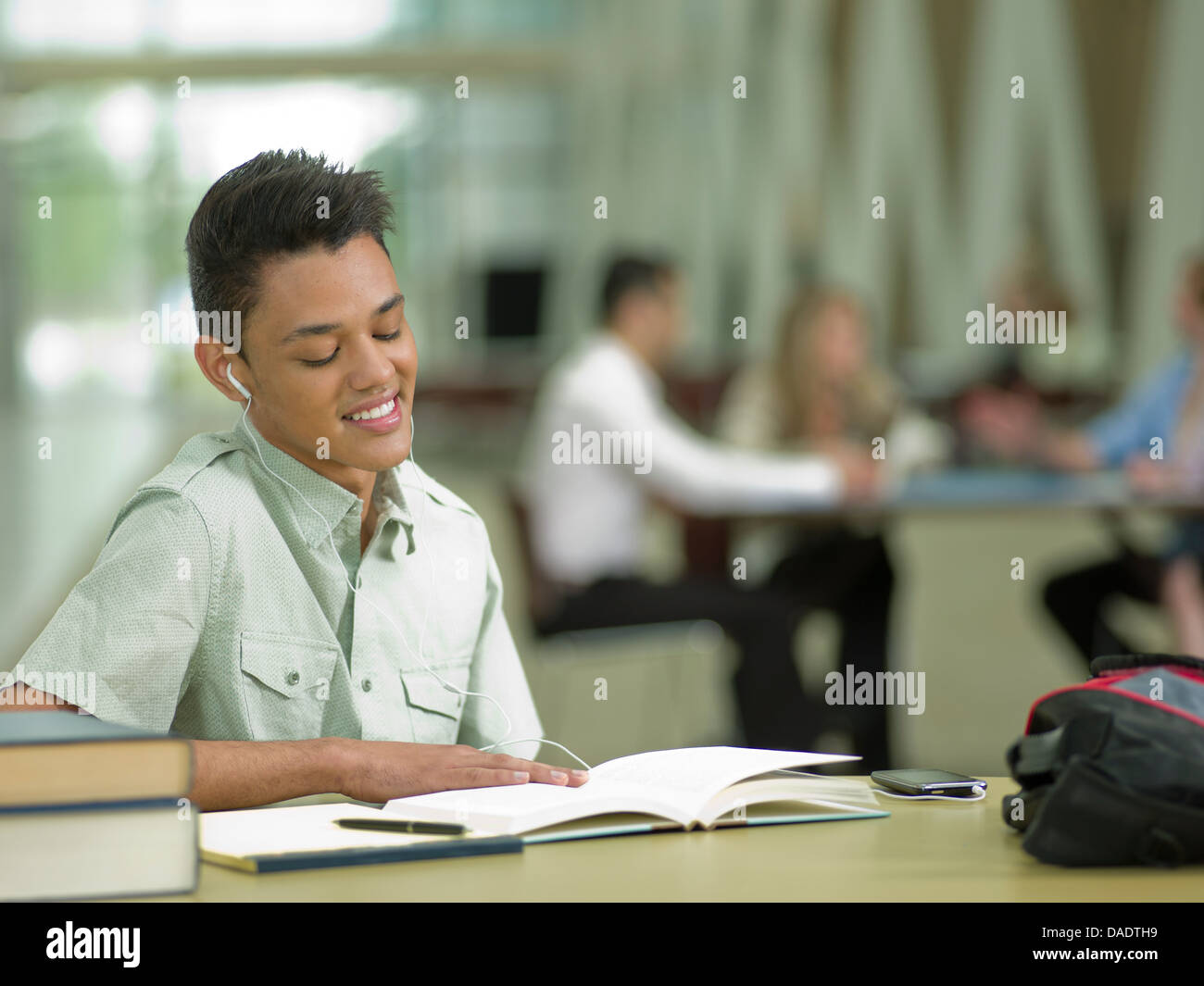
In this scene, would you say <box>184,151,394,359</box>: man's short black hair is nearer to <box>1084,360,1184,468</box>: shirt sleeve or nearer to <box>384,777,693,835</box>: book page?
<box>384,777,693,835</box>: book page

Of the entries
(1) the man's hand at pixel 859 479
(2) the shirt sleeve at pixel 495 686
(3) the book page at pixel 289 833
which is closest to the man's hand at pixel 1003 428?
(1) the man's hand at pixel 859 479

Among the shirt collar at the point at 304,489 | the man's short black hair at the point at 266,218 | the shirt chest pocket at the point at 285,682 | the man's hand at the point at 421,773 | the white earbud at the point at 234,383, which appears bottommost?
the man's hand at the point at 421,773

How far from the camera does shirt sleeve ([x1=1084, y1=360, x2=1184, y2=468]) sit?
450 cm

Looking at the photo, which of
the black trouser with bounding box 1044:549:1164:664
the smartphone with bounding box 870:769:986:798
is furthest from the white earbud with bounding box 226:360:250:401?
the black trouser with bounding box 1044:549:1164:664

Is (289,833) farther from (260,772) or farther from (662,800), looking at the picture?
(662,800)

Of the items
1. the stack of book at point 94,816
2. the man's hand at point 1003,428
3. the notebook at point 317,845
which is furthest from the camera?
the man's hand at point 1003,428

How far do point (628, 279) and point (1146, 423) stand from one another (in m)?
1.62

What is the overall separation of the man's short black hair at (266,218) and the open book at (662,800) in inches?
18.9

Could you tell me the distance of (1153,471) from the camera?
414cm

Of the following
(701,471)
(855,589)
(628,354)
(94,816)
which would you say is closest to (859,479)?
(701,471)

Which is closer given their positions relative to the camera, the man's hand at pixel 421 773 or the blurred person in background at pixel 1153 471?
the man's hand at pixel 421 773

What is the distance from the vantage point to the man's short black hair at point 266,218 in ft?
4.49

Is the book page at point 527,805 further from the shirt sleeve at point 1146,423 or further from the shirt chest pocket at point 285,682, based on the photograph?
the shirt sleeve at point 1146,423

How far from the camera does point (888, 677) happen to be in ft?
15.3
